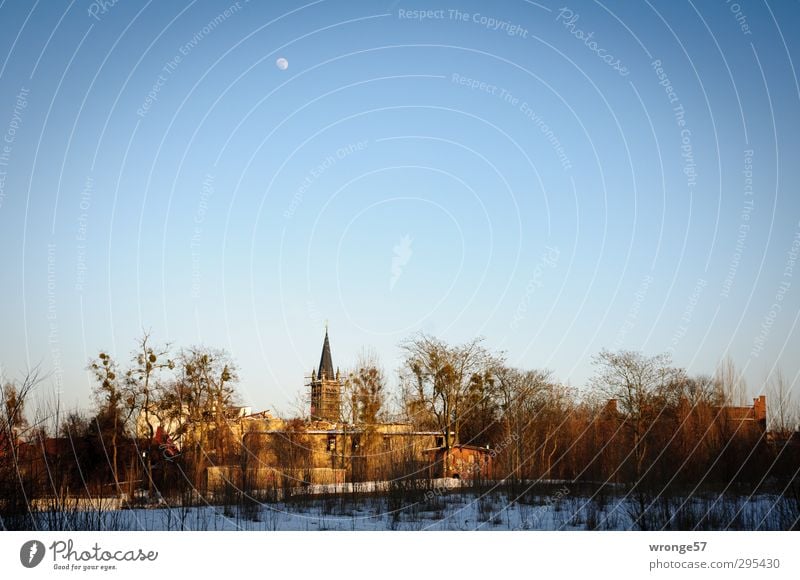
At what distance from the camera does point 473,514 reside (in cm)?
1655

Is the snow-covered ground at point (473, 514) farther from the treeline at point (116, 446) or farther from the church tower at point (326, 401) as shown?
the church tower at point (326, 401)

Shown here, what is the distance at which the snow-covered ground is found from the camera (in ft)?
46.2

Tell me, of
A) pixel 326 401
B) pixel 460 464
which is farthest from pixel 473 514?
pixel 326 401

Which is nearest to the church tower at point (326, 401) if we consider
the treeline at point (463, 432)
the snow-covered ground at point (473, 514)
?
the treeline at point (463, 432)

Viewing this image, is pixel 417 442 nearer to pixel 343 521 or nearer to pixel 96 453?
pixel 343 521

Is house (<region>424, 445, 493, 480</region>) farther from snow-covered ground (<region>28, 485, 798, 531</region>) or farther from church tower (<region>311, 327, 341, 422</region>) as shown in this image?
church tower (<region>311, 327, 341, 422</region>)

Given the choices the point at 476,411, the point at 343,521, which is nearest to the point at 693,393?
the point at 476,411

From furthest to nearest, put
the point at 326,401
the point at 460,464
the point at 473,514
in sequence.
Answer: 1. the point at 326,401
2. the point at 460,464
3. the point at 473,514

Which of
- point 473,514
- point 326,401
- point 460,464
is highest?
point 326,401

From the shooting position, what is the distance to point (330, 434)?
118 ft

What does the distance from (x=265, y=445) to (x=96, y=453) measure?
264 inches

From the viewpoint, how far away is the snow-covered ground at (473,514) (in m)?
14.1

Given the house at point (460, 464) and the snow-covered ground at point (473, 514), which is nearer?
the snow-covered ground at point (473, 514)

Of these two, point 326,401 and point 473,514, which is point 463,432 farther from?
point 473,514
